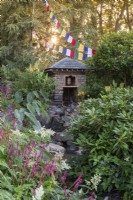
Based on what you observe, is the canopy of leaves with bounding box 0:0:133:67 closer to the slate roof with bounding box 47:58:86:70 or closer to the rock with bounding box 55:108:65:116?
the slate roof with bounding box 47:58:86:70

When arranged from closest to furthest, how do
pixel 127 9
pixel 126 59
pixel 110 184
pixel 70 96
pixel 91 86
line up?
pixel 110 184, pixel 126 59, pixel 91 86, pixel 70 96, pixel 127 9

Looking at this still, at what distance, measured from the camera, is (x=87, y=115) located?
2.75 metres

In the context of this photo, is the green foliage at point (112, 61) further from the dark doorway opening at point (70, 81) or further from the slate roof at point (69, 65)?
the dark doorway opening at point (70, 81)

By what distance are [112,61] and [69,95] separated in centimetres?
226

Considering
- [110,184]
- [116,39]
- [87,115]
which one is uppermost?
[116,39]

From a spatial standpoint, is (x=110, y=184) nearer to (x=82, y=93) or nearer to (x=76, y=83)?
(x=82, y=93)

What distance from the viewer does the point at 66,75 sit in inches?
294

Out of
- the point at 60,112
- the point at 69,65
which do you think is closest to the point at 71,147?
the point at 60,112

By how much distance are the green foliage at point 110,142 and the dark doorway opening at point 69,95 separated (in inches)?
195

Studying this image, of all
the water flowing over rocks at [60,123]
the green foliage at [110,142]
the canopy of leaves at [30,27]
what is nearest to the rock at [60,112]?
the water flowing over rocks at [60,123]

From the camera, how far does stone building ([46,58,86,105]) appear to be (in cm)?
730

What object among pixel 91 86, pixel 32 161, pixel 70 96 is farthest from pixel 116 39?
pixel 32 161

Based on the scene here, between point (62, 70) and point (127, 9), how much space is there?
321 inches

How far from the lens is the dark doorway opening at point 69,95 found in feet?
25.8
